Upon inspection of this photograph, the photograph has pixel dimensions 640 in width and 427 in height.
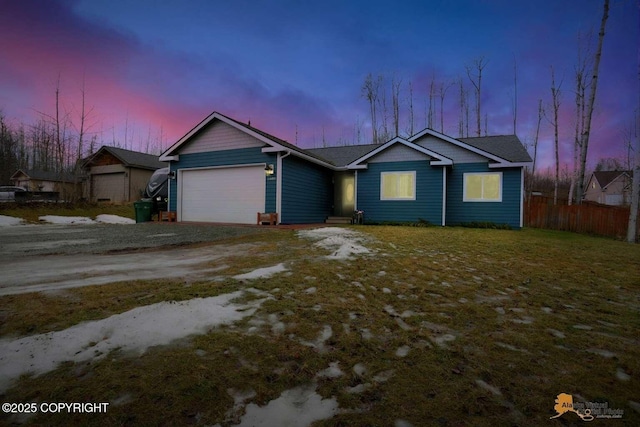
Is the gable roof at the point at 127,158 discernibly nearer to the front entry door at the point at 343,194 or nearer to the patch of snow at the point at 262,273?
the front entry door at the point at 343,194

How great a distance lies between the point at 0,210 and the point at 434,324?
65.1 ft

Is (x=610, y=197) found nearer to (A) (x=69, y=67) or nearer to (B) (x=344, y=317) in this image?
(B) (x=344, y=317)

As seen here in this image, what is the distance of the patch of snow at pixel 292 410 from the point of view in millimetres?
1374

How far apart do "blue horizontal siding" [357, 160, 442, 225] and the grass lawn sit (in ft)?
29.2

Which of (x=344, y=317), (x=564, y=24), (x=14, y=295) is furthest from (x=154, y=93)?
(x=564, y=24)

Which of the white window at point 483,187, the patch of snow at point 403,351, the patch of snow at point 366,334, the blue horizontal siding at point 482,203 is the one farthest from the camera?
the white window at point 483,187

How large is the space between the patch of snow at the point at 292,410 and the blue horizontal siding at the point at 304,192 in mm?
9676

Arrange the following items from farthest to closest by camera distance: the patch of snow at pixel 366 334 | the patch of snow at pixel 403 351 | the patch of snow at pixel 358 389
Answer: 1. the patch of snow at pixel 366 334
2. the patch of snow at pixel 403 351
3. the patch of snow at pixel 358 389

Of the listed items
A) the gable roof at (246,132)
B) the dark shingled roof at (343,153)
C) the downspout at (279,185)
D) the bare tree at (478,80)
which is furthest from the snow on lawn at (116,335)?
the bare tree at (478,80)

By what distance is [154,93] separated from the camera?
16078mm

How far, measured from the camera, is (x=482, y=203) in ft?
42.6

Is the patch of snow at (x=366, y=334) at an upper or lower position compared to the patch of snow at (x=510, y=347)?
upper

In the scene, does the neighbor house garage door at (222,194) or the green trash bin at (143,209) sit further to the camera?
the green trash bin at (143,209)

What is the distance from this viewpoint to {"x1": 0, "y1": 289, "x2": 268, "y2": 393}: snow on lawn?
5.95 feet
